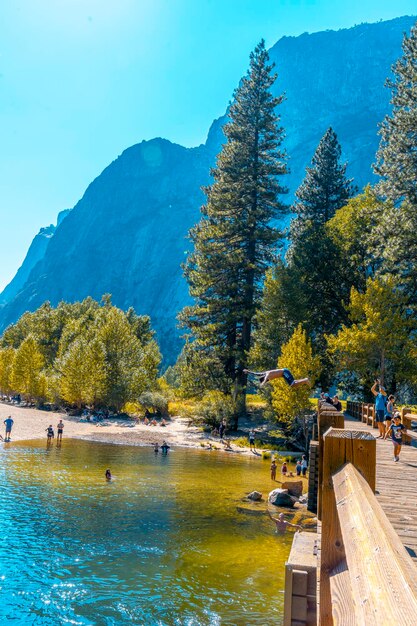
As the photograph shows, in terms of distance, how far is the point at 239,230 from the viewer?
48.3m

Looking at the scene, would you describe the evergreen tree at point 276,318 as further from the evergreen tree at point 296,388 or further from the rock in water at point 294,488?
the rock in water at point 294,488

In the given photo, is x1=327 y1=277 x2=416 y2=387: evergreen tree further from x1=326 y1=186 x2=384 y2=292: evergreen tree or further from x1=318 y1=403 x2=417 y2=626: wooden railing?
x1=318 y1=403 x2=417 y2=626: wooden railing

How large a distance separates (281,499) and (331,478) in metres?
20.8

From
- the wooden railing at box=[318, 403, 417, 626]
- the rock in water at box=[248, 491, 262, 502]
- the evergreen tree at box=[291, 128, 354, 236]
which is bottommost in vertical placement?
the rock in water at box=[248, 491, 262, 502]

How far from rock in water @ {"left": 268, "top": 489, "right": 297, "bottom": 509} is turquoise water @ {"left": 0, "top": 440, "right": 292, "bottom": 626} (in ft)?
2.07

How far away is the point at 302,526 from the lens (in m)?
19.2

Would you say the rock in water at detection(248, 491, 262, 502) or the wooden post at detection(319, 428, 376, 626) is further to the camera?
the rock in water at detection(248, 491, 262, 502)

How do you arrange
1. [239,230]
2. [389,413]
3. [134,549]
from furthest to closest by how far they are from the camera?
[239,230]
[389,413]
[134,549]

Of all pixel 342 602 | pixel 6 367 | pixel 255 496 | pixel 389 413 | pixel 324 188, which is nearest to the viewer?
pixel 342 602

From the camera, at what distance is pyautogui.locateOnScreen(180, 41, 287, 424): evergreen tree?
47.6 meters

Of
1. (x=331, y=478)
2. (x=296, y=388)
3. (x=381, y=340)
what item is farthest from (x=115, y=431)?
(x=331, y=478)

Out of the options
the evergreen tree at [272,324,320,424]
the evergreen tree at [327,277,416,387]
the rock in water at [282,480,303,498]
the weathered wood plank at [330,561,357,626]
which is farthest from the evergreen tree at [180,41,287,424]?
the weathered wood plank at [330,561,357,626]

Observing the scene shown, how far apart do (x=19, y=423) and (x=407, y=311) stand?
132 feet

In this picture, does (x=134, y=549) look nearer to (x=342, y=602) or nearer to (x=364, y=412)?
(x=364, y=412)
